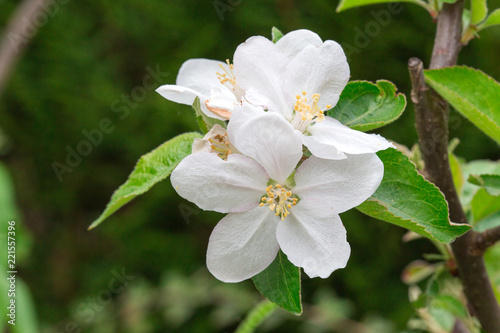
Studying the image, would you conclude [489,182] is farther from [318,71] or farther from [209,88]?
[209,88]

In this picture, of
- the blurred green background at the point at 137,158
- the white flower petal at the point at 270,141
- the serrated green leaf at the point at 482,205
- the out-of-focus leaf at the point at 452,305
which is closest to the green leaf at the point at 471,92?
the serrated green leaf at the point at 482,205

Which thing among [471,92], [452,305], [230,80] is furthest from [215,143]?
[452,305]

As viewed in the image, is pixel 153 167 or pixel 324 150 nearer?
pixel 324 150

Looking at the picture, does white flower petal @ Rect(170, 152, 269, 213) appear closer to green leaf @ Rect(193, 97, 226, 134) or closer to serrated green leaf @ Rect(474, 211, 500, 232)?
green leaf @ Rect(193, 97, 226, 134)

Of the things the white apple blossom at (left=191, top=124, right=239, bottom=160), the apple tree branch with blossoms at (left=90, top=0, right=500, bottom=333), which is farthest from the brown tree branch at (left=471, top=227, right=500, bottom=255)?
the white apple blossom at (left=191, top=124, right=239, bottom=160)

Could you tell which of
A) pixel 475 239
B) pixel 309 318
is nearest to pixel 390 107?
pixel 475 239

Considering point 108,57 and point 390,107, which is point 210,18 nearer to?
point 108,57
